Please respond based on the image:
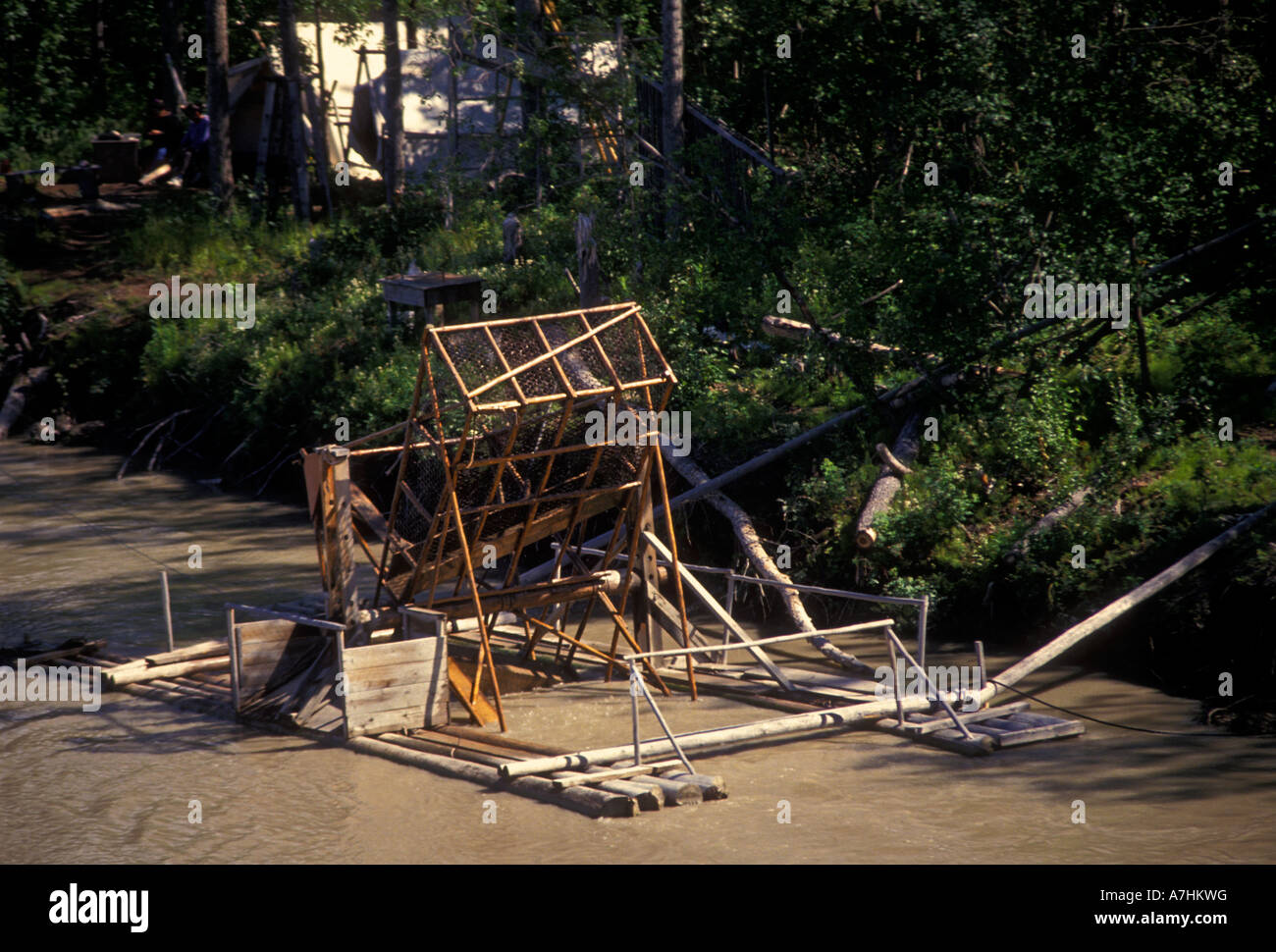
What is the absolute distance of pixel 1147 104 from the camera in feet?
54.0

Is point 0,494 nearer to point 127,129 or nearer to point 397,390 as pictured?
point 397,390

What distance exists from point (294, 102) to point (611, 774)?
80.3ft

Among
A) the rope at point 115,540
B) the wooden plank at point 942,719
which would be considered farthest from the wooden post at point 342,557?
the rope at point 115,540

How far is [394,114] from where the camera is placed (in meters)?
29.7

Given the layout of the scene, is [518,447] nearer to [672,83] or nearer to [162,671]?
[162,671]

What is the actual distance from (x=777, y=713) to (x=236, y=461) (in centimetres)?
1491

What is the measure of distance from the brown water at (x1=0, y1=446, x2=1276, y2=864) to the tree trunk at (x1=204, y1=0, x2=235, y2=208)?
20.8m

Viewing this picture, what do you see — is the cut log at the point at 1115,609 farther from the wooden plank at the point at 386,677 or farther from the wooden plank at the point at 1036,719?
the wooden plank at the point at 386,677

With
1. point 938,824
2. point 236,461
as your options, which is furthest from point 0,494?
point 938,824

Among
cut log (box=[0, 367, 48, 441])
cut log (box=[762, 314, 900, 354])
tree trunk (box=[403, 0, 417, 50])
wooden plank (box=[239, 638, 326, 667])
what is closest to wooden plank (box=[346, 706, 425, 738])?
wooden plank (box=[239, 638, 326, 667])

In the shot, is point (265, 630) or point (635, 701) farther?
point (265, 630)

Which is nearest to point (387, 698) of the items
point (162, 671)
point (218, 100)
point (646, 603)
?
point (646, 603)

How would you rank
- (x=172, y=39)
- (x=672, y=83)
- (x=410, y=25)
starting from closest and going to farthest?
(x=672, y=83)
(x=410, y=25)
(x=172, y=39)

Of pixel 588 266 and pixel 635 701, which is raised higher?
pixel 588 266
